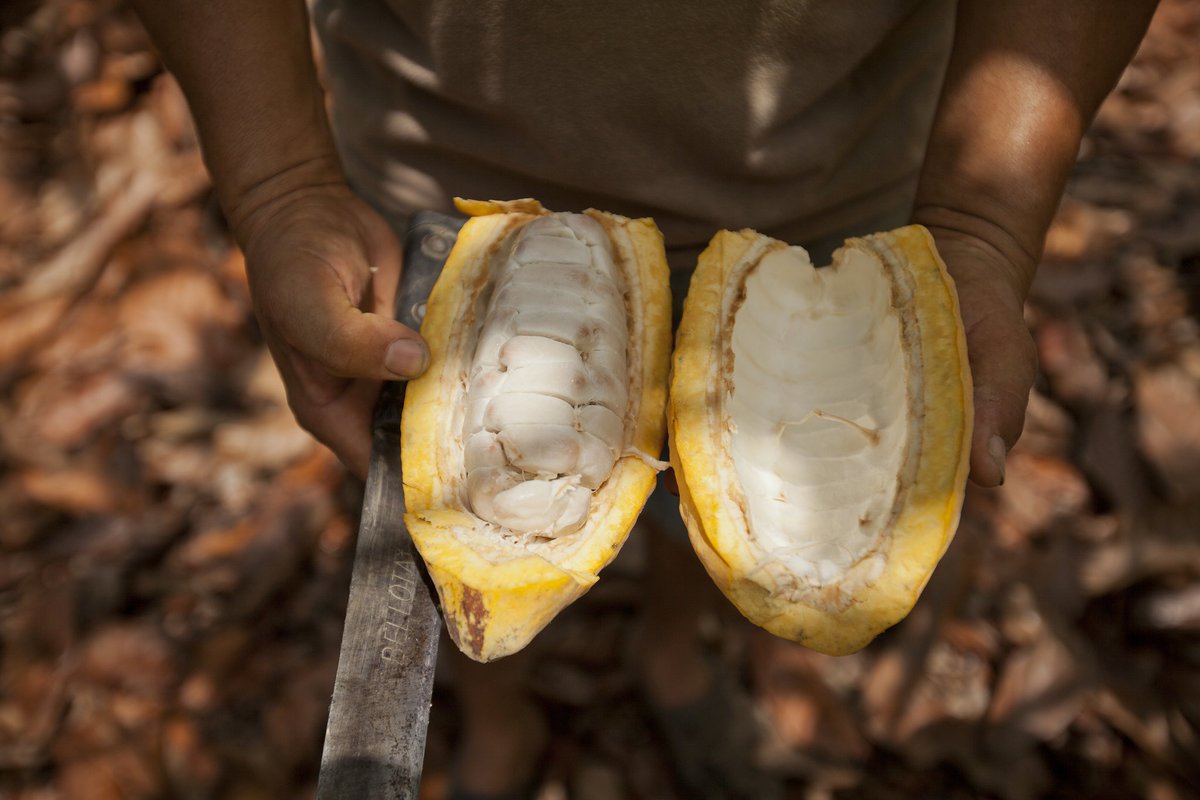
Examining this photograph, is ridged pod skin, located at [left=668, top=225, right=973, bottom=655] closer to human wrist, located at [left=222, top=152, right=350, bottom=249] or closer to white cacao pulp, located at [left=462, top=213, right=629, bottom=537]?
white cacao pulp, located at [left=462, top=213, right=629, bottom=537]

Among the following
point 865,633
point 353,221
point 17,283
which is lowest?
point 17,283

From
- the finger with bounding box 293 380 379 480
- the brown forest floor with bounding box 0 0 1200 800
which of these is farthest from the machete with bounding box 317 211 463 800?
the brown forest floor with bounding box 0 0 1200 800

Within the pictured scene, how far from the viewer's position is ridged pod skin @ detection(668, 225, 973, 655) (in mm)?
947

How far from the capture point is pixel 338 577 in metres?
2.12

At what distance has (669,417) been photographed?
108 cm

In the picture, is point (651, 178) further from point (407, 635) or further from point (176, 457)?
point (176, 457)

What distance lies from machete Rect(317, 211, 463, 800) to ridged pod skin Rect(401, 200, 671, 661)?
8cm

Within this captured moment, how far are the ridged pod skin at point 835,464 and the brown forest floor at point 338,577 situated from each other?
1.13 meters

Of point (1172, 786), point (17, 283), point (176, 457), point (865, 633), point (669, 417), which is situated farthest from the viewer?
point (17, 283)

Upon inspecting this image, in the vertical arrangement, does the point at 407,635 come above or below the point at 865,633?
below

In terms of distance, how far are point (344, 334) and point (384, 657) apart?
17.0 inches

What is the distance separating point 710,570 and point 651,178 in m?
0.64

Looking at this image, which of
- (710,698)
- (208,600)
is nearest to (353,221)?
(208,600)

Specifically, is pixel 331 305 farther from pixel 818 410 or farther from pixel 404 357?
pixel 818 410
